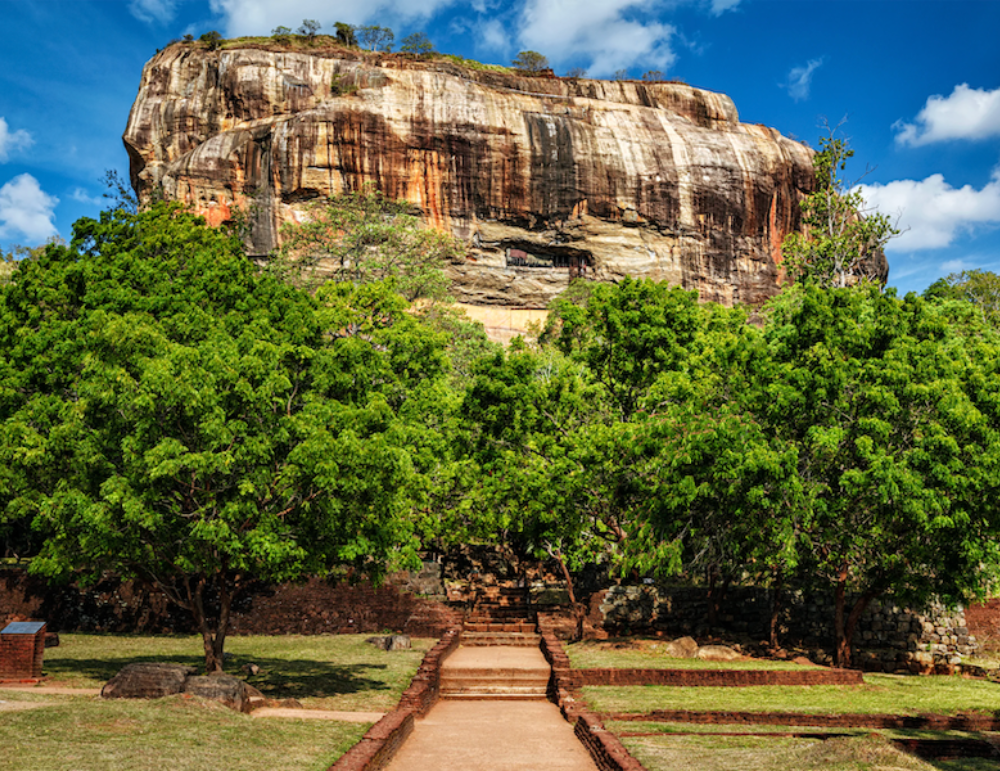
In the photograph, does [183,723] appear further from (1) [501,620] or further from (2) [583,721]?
(1) [501,620]

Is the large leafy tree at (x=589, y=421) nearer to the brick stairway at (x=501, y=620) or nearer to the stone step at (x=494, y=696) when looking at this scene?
the brick stairway at (x=501, y=620)

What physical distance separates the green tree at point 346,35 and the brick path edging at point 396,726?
56.0 metres

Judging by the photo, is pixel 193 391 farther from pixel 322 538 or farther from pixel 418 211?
pixel 418 211

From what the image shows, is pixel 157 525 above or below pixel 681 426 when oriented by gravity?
below

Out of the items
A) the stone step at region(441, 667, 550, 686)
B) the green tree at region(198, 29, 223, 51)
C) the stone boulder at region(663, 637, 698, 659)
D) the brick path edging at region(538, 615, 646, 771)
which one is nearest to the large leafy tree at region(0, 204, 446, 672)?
the stone step at region(441, 667, 550, 686)

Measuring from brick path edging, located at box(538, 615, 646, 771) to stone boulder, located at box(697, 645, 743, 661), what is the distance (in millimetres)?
3039

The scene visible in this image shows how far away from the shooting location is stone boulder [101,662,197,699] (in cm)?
1062

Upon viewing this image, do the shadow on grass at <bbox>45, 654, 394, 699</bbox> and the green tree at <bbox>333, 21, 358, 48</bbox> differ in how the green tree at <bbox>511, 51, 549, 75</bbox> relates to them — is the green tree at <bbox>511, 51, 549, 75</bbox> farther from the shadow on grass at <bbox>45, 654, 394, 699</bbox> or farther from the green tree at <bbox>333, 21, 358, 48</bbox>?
the shadow on grass at <bbox>45, 654, 394, 699</bbox>

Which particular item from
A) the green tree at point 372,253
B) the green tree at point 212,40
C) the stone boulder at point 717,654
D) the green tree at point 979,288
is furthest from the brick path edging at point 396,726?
the green tree at point 212,40

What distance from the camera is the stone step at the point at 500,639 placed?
20.7 meters

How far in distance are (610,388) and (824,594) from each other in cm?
765

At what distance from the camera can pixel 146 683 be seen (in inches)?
421

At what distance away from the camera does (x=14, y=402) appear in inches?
664

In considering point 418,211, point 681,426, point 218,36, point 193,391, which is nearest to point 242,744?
point 193,391
